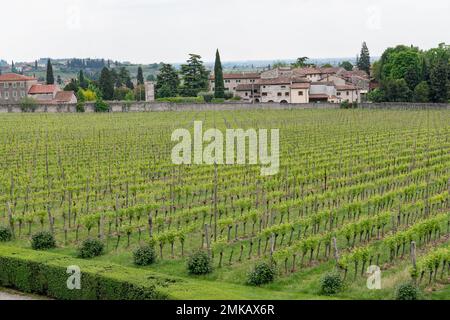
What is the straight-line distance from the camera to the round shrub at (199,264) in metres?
17.4

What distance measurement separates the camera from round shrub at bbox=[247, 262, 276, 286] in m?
16.6

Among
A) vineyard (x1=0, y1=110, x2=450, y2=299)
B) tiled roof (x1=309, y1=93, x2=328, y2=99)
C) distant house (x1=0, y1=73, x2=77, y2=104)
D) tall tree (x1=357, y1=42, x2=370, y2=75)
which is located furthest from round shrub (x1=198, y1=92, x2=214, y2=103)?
vineyard (x1=0, y1=110, x2=450, y2=299)

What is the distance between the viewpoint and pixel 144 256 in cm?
1836

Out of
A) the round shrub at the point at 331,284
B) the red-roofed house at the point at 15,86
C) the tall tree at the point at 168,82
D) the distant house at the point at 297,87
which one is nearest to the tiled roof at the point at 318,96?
the distant house at the point at 297,87

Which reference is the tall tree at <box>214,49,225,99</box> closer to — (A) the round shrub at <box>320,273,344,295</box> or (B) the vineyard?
(B) the vineyard

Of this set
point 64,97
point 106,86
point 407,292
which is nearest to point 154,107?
point 64,97

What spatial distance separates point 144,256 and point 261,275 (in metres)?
3.47

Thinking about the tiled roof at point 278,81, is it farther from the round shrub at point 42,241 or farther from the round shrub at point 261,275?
the round shrub at point 261,275

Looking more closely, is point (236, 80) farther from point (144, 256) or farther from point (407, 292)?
point (407, 292)

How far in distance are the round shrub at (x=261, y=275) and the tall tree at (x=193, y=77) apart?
3995 inches

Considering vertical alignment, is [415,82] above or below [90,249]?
above

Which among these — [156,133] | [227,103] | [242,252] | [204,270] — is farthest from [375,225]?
[227,103]

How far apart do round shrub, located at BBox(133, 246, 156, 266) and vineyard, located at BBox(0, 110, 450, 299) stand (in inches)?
11.1
